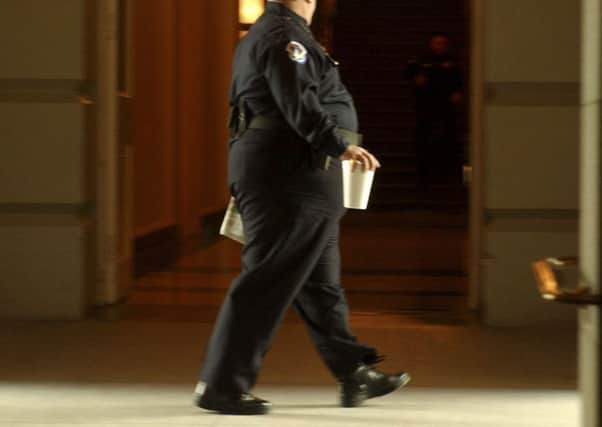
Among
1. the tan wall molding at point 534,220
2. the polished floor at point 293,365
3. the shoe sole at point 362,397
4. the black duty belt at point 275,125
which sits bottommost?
the polished floor at point 293,365

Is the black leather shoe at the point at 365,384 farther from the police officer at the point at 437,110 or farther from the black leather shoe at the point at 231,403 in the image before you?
the police officer at the point at 437,110

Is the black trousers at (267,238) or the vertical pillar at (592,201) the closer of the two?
the vertical pillar at (592,201)

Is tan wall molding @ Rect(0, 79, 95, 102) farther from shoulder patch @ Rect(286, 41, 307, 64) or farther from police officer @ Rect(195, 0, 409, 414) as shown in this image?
shoulder patch @ Rect(286, 41, 307, 64)

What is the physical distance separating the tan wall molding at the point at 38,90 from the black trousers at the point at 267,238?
2317 millimetres

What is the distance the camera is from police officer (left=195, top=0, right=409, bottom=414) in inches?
198

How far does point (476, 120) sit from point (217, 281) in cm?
255

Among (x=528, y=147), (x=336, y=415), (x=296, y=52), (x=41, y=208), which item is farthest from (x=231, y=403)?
(x=528, y=147)

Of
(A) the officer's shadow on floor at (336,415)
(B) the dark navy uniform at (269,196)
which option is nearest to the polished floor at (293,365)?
(A) the officer's shadow on floor at (336,415)

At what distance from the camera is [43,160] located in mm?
7289

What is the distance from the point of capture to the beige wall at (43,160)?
23.7ft

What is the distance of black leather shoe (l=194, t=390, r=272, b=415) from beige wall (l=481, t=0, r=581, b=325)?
7.68 feet

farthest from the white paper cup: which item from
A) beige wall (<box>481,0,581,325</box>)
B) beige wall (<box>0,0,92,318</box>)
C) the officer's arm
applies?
beige wall (<box>0,0,92,318</box>)

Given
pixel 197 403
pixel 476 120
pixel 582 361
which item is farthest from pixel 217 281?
pixel 582 361

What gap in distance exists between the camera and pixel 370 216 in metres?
15.9
